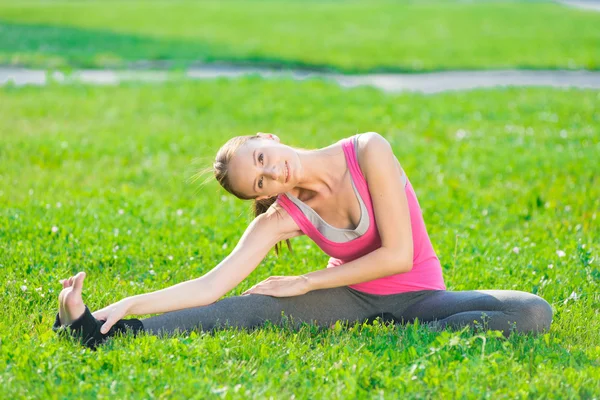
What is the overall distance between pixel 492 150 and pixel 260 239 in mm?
5070

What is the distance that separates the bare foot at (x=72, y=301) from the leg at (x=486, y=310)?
1789 millimetres

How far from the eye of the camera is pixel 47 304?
4809 mm

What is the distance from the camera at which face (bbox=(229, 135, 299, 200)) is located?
4211mm

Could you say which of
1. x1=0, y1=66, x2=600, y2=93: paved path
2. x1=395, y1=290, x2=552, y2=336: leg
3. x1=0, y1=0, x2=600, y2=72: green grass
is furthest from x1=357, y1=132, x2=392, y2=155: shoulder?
x1=0, y1=0, x2=600, y2=72: green grass

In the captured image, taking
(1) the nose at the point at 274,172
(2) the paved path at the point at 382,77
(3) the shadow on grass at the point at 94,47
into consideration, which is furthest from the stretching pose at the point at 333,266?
(3) the shadow on grass at the point at 94,47

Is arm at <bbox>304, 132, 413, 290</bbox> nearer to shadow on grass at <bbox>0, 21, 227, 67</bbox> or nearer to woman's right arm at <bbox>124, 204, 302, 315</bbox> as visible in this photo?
woman's right arm at <bbox>124, 204, 302, 315</bbox>

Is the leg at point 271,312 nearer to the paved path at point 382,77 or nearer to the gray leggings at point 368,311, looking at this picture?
the gray leggings at point 368,311

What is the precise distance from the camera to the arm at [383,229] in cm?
438

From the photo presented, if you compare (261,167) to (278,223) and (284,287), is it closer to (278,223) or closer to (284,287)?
(278,223)

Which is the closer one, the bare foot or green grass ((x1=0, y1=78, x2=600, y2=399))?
green grass ((x1=0, y1=78, x2=600, y2=399))

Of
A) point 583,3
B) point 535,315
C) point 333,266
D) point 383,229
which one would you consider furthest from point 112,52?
point 583,3

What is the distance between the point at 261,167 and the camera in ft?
13.8

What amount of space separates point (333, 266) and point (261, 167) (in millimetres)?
850

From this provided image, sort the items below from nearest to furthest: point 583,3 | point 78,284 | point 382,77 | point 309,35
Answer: point 78,284, point 382,77, point 309,35, point 583,3
